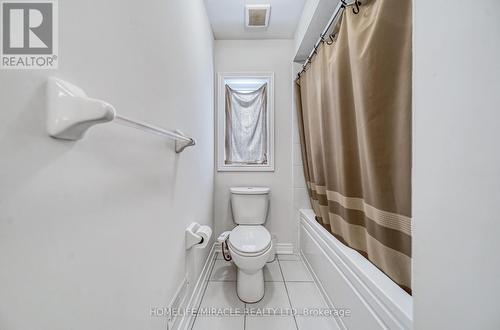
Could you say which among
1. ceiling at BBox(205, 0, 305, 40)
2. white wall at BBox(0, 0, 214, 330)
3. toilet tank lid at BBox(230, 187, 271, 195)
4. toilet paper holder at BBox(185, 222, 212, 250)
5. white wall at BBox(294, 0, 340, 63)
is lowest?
toilet paper holder at BBox(185, 222, 212, 250)

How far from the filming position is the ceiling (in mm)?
1685

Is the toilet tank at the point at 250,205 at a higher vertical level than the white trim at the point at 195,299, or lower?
higher

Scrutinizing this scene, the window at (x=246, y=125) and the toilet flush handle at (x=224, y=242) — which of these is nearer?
the toilet flush handle at (x=224, y=242)

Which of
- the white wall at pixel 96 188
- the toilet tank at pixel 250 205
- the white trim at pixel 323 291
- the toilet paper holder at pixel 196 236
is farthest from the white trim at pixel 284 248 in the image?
the white wall at pixel 96 188

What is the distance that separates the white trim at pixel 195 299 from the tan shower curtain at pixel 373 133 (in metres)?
0.97

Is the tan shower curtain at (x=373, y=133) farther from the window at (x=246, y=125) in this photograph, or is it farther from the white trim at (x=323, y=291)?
the window at (x=246, y=125)

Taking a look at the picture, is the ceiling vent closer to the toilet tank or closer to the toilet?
the toilet tank

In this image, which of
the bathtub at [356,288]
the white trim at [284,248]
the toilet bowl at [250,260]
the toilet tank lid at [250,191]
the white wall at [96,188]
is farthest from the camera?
the white trim at [284,248]

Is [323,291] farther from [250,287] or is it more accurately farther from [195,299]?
[195,299]

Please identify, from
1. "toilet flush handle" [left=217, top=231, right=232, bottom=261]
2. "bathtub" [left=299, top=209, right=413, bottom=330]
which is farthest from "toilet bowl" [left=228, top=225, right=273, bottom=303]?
"bathtub" [left=299, top=209, right=413, bottom=330]

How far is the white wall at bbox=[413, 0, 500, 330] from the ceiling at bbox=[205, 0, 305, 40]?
153 centimetres

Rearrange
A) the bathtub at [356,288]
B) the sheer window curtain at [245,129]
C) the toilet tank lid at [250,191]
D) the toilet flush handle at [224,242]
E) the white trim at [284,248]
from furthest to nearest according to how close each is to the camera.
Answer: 1. the sheer window curtain at [245,129]
2. the white trim at [284,248]
3. the toilet tank lid at [250,191]
4. the toilet flush handle at [224,242]
5. the bathtub at [356,288]

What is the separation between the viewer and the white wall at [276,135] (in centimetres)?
A: 214

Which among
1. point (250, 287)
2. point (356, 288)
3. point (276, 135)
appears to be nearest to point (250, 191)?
point (276, 135)
